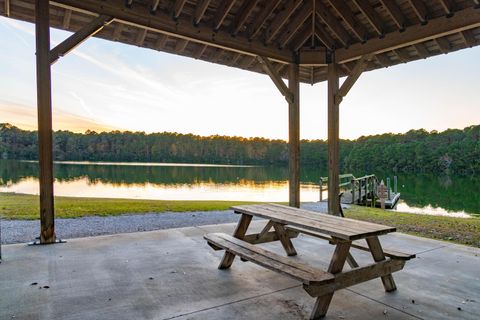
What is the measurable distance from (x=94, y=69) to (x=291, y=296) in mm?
19197

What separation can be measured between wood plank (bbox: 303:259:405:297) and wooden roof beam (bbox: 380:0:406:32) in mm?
3330

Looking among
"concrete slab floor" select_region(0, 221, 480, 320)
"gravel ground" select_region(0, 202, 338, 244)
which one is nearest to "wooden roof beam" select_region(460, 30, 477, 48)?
"concrete slab floor" select_region(0, 221, 480, 320)

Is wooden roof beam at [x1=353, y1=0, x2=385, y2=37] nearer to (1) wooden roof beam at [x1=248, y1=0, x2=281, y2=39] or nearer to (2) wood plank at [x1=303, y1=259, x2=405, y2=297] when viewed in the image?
(1) wooden roof beam at [x1=248, y1=0, x2=281, y2=39]

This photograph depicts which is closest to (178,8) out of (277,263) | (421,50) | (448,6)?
(448,6)

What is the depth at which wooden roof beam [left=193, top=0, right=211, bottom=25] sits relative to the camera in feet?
13.6

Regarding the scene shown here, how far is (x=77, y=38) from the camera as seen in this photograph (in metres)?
3.84

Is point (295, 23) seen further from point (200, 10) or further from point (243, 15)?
point (200, 10)

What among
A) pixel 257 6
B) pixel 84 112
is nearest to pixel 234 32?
pixel 257 6

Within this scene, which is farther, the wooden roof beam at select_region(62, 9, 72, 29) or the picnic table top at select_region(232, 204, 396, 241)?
the wooden roof beam at select_region(62, 9, 72, 29)

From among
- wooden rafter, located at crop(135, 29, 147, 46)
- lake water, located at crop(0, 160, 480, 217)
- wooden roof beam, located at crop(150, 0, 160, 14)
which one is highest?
wooden roof beam, located at crop(150, 0, 160, 14)

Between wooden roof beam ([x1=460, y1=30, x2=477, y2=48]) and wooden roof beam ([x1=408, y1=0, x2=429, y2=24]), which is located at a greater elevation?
wooden roof beam ([x1=408, y1=0, x2=429, y2=24])

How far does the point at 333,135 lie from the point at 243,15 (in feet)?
7.85

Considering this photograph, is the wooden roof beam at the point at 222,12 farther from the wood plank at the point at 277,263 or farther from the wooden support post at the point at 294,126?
the wood plank at the point at 277,263

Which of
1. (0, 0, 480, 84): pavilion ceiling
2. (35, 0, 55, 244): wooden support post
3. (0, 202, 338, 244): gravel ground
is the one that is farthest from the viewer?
(0, 202, 338, 244): gravel ground
